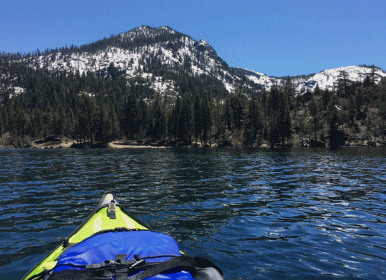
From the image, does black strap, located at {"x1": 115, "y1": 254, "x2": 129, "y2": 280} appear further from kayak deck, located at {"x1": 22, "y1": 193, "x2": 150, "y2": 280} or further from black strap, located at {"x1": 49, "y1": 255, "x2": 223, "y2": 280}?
kayak deck, located at {"x1": 22, "y1": 193, "x2": 150, "y2": 280}

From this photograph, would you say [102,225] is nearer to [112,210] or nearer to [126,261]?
[112,210]

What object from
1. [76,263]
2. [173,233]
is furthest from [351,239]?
[76,263]

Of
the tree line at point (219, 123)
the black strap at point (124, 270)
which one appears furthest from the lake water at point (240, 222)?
the tree line at point (219, 123)

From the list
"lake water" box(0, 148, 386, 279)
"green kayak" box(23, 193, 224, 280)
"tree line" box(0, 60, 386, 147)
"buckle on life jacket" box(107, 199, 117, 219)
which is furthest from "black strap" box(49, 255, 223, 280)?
"tree line" box(0, 60, 386, 147)

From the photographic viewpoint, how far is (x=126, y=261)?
297 centimetres

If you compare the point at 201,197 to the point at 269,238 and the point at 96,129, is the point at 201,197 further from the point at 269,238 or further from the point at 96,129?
the point at 96,129

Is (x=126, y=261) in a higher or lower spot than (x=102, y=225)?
higher

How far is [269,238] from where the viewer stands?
703 cm

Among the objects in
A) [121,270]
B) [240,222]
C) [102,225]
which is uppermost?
[121,270]

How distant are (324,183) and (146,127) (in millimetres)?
105087

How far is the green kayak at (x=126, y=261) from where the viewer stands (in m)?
2.80

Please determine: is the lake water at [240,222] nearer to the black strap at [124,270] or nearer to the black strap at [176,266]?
the black strap at [176,266]

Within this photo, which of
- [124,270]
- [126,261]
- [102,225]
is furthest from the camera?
[102,225]

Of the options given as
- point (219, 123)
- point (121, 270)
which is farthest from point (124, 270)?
point (219, 123)
